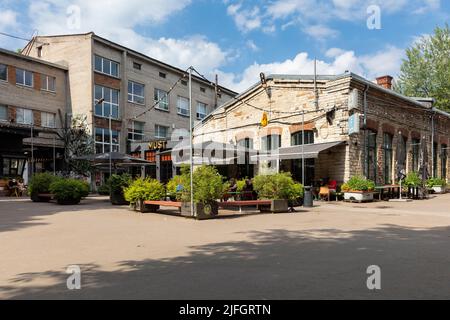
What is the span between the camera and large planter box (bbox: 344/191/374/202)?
52.9ft

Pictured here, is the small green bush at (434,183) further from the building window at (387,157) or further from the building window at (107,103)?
the building window at (107,103)

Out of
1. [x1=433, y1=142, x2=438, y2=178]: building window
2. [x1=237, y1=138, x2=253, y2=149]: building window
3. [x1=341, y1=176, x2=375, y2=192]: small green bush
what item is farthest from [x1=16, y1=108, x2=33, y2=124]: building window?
[x1=433, y1=142, x2=438, y2=178]: building window

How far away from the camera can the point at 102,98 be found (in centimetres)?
2794

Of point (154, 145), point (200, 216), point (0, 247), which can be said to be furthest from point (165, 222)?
point (154, 145)

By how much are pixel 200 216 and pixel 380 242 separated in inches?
193

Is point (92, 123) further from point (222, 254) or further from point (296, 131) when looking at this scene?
point (222, 254)

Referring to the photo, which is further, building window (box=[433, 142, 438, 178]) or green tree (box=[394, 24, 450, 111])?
green tree (box=[394, 24, 450, 111])

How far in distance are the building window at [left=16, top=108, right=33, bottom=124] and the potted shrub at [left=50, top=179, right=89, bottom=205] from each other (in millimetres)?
12585

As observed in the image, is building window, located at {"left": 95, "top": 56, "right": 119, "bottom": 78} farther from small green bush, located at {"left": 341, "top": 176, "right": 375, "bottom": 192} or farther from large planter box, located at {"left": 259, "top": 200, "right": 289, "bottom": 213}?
large planter box, located at {"left": 259, "top": 200, "right": 289, "bottom": 213}

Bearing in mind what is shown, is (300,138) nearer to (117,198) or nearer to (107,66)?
(117,198)

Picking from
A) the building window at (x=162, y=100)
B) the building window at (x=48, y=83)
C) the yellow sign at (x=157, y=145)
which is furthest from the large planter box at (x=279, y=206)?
the building window at (x=162, y=100)

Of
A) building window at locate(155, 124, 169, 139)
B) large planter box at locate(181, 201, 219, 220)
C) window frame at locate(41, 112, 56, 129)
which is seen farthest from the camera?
building window at locate(155, 124, 169, 139)

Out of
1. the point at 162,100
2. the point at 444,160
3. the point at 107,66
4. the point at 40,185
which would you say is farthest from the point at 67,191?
the point at 444,160

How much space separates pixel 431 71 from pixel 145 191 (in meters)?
32.3
